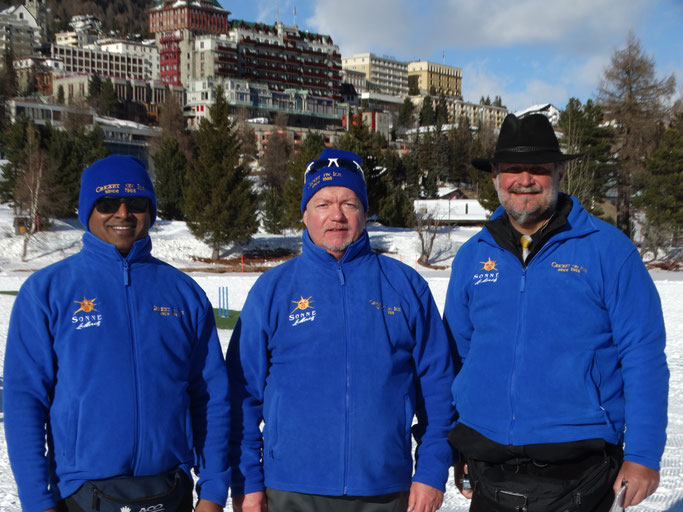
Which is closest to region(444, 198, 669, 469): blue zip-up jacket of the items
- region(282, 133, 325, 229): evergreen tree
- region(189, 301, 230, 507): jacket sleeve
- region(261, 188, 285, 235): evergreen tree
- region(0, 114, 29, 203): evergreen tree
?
region(189, 301, 230, 507): jacket sleeve

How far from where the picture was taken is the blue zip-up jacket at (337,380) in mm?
2879

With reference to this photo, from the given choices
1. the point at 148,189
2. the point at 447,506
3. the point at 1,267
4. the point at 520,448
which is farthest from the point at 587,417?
the point at 1,267

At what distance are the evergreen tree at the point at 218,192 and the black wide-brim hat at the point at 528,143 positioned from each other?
32.8 metres

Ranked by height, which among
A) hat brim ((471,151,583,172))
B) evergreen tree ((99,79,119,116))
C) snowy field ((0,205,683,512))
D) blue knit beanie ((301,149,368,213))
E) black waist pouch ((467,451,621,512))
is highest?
evergreen tree ((99,79,119,116))

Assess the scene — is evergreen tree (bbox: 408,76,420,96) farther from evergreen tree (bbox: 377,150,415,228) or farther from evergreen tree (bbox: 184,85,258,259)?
evergreen tree (bbox: 184,85,258,259)

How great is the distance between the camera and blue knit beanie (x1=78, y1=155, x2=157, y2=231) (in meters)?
2.85

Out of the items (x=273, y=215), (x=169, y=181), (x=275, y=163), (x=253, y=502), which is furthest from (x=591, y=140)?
(x=253, y=502)

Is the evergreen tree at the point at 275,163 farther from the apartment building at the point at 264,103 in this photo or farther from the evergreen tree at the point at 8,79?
the apartment building at the point at 264,103

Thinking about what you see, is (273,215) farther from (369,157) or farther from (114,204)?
(114,204)

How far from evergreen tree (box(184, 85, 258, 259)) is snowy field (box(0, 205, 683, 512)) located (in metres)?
1.42

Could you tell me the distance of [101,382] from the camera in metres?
2.64

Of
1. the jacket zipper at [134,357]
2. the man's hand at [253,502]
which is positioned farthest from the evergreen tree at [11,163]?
the man's hand at [253,502]

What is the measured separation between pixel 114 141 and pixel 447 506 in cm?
8935

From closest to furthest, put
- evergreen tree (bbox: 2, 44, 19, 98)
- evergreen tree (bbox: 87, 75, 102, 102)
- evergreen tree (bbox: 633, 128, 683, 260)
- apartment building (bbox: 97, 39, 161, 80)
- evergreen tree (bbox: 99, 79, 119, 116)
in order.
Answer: evergreen tree (bbox: 633, 128, 683, 260), evergreen tree (bbox: 2, 44, 19, 98), evergreen tree (bbox: 99, 79, 119, 116), evergreen tree (bbox: 87, 75, 102, 102), apartment building (bbox: 97, 39, 161, 80)
